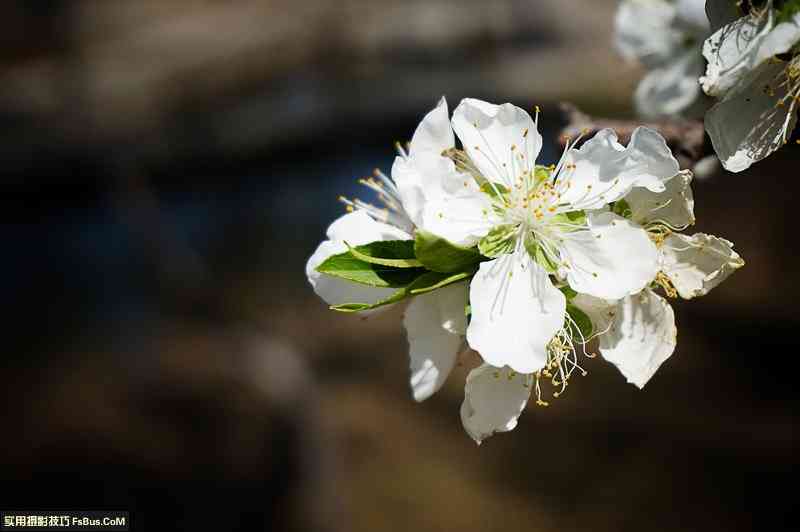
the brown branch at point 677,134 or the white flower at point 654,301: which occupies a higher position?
the brown branch at point 677,134

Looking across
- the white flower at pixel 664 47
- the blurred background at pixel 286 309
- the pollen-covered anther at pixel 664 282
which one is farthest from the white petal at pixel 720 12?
the blurred background at pixel 286 309

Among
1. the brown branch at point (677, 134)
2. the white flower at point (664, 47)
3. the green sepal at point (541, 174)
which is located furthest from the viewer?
the white flower at point (664, 47)

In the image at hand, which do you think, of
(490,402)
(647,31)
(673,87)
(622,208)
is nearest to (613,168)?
(622,208)

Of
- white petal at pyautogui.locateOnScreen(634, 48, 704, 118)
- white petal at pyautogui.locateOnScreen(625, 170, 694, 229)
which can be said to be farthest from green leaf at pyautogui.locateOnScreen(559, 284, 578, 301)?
white petal at pyautogui.locateOnScreen(634, 48, 704, 118)

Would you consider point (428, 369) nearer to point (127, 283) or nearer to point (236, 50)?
point (127, 283)

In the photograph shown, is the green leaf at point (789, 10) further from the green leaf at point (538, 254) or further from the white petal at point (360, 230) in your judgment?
the white petal at point (360, 230)

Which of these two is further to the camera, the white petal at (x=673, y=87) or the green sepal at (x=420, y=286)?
the white petal at (x=673, y=87)
